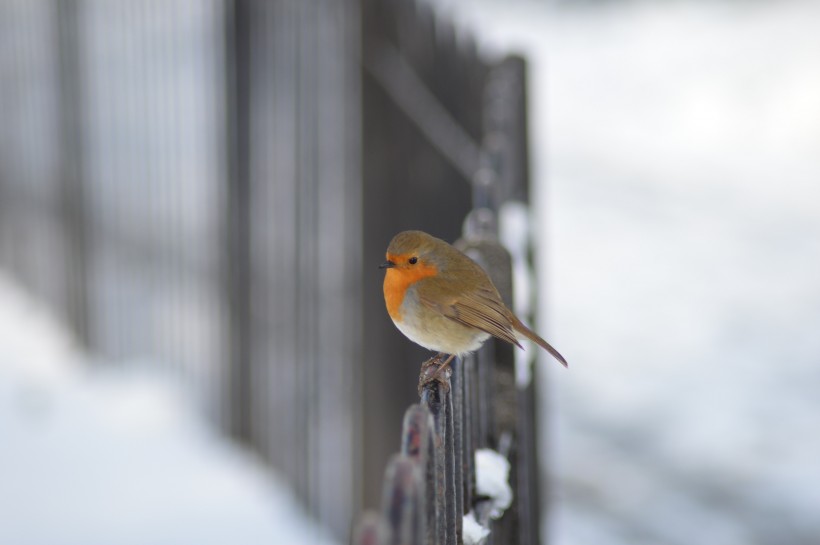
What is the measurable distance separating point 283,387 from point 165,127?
1.75m

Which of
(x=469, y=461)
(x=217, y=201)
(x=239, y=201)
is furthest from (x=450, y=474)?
(x=217, y=201)

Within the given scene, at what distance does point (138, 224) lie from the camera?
16.4ft

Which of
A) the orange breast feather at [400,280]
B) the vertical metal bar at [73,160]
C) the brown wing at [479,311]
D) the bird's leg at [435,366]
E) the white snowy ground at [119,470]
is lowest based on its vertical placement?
Result: the white snowy ground at [119,470]

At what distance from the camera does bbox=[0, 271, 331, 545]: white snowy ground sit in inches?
142

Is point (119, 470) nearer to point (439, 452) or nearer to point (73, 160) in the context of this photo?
point (73, 160)

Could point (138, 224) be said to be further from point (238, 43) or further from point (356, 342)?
point (356, 342)

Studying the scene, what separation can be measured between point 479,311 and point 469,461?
29cm

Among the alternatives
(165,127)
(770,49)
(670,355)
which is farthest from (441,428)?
(770,49)

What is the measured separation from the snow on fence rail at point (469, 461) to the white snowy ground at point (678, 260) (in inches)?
53.2

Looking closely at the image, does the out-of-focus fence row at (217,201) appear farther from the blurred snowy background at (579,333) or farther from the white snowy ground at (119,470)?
the white snowy ground at (119,470)

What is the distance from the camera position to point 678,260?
818 centimetres

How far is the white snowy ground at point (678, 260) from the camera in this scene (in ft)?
14.6

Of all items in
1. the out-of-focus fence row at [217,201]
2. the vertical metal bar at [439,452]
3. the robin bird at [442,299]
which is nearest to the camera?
the vertical metal bar at [439,452]

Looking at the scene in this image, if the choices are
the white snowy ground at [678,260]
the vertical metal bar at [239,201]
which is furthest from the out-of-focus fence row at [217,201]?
the white snowy ground at [678,260]
